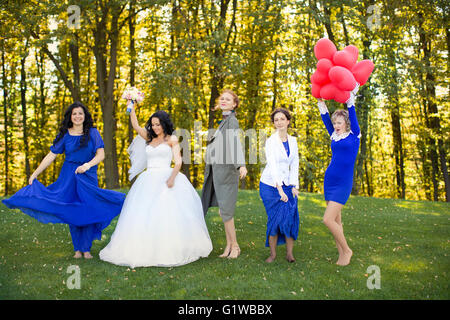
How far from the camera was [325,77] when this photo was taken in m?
5.91

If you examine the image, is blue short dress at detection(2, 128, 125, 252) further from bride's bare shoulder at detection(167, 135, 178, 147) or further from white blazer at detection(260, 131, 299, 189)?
white blazer at detection(260, 131, 299, 189)

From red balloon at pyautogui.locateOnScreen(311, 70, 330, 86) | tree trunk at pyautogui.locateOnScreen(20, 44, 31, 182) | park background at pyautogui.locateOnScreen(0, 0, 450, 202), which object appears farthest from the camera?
tree trunk at pyautogui.locateOnScreen(20, 44, 31, 182)

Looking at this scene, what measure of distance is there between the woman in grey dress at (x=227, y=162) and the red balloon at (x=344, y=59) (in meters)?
1.73

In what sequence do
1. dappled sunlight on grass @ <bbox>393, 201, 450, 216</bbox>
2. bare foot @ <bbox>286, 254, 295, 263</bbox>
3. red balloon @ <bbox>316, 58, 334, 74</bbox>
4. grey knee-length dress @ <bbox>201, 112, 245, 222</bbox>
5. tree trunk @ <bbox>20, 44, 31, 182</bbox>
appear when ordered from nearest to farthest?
red balloon @ <bbox>316, 58, 334, 74</bbox> < bare foot @ <bbox>286, 254, 295, 263</bbox> < grey knee-length dress @ <bbox>201, 112, 245, 222</bbox> < dappled sunlight on grass @ <bbox>393, 201, 450, 216</bbox> < tree trunk @ <bbox>20, 44, 31, 182</bbox>

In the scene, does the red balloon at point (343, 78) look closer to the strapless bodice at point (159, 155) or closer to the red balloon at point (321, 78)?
the red balloon at point (321, 78)

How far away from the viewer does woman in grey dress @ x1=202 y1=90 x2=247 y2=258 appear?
625cm

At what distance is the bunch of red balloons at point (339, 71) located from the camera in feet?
18.3

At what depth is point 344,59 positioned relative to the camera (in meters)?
5.70

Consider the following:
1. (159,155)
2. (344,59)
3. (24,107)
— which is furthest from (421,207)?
(24,107)

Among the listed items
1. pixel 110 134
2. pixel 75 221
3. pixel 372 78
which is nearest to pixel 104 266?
pixel 75 221

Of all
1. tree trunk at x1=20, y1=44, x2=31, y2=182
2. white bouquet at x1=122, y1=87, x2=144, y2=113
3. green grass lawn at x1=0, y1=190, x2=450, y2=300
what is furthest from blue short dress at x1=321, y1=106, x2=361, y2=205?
tree trunk at x1=20, y1=44, x2=31, y2=182

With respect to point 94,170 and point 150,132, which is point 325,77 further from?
point 94,170

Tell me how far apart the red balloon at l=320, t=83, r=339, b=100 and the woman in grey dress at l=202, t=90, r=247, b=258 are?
4.76 feet

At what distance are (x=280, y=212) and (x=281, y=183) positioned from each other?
0.47m
